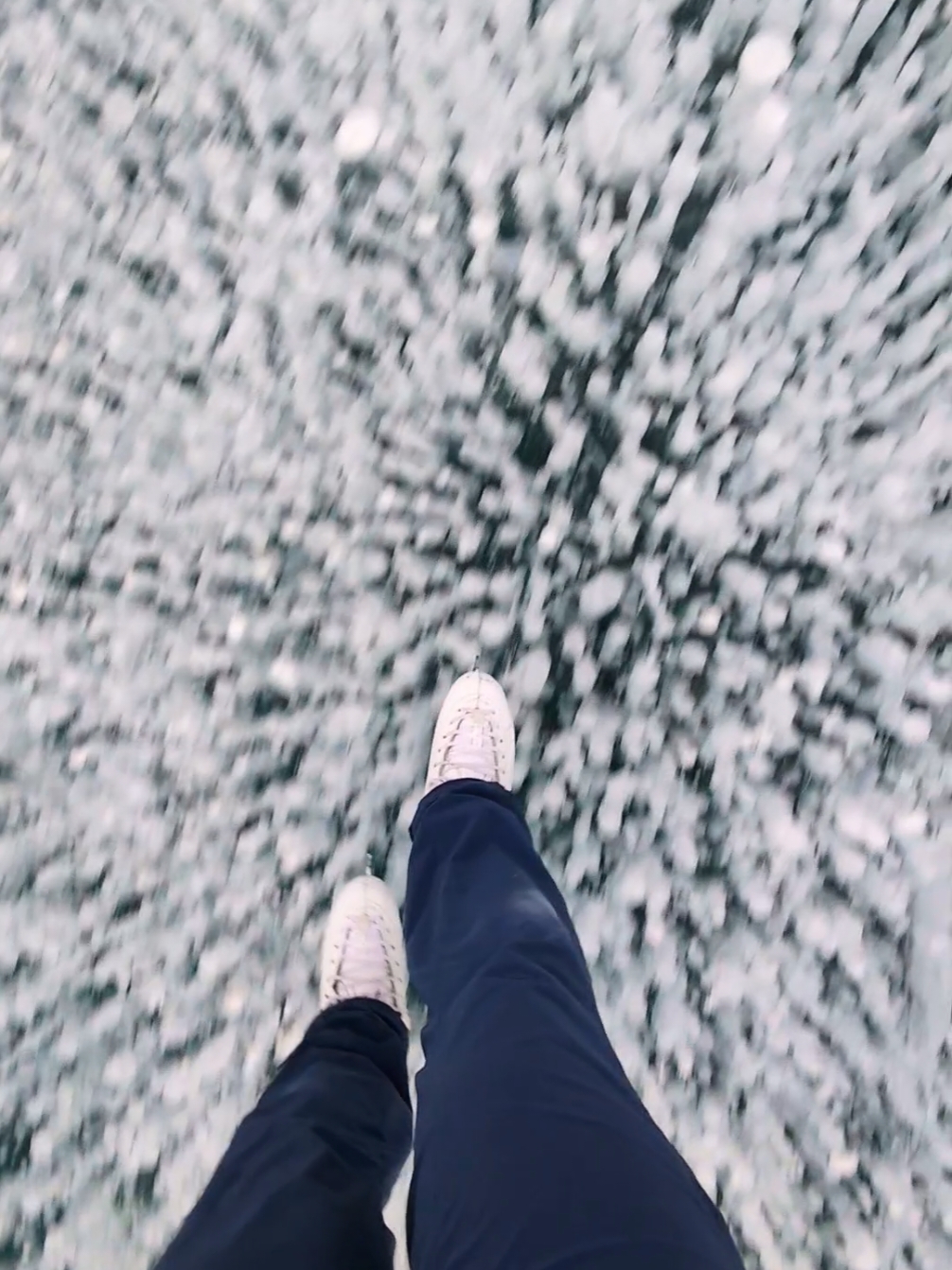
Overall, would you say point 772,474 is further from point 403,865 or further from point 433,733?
point 403,865

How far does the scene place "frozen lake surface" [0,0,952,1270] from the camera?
2.59 feet

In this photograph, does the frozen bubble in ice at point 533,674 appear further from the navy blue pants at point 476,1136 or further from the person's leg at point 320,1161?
the person's leg at point 320,1161

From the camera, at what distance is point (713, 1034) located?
80cm

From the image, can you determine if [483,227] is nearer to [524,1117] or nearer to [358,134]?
[358,134]

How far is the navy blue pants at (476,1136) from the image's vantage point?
0.45m

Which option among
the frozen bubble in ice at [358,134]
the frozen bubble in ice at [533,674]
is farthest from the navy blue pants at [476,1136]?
the frozen bubble in ice at [358,134]

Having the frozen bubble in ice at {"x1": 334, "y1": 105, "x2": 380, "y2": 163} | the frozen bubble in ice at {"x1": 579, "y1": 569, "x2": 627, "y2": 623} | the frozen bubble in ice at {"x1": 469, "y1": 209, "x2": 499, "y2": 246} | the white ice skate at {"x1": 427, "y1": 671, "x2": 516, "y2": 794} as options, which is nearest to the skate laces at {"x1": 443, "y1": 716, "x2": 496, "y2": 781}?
the white ice skate at {"x1": 427, "y1": 671, "x2": 516, "y2": 794}

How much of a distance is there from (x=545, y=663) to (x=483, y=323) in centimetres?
33

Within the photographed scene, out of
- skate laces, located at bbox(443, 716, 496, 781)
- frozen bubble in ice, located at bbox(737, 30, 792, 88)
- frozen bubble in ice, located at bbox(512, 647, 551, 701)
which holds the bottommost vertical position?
skate laces, located at bbox(443, 716, 496, 781)

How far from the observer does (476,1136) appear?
0.50 m

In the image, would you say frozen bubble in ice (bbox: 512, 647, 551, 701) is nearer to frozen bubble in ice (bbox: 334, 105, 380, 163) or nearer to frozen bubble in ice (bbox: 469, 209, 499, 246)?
frozen bubble in ice (bbox: 469, 209, 499, 246)

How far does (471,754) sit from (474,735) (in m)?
0.02

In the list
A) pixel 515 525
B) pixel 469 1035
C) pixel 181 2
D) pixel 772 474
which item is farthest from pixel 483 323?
pixel 469 1035


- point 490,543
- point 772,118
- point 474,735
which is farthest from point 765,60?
point 474,735
